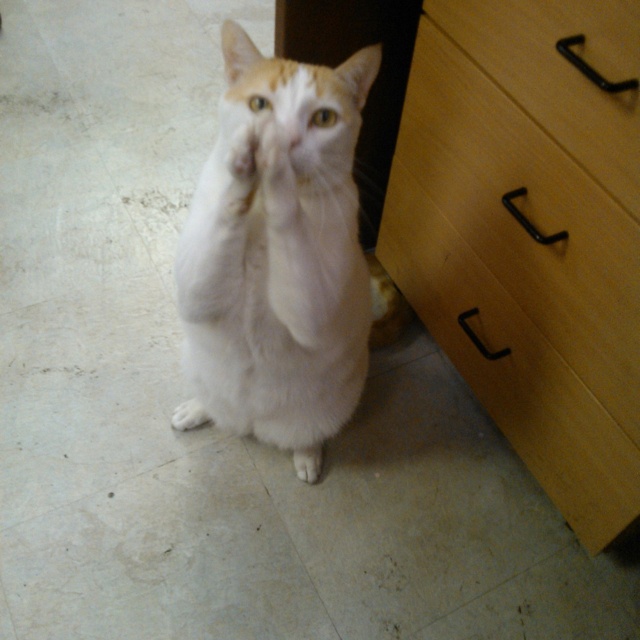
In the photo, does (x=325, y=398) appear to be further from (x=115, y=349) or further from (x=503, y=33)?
(x=503, y=33)

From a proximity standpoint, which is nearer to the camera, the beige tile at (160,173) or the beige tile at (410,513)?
the beige tile at (410,513)

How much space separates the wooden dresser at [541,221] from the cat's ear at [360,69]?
195 millimetres

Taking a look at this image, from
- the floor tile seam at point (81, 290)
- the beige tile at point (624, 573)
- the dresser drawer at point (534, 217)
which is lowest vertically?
the beige tile at point (624, 573)

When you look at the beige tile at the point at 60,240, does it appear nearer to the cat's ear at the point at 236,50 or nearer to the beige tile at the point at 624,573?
the cat's ear at the point at 236,50

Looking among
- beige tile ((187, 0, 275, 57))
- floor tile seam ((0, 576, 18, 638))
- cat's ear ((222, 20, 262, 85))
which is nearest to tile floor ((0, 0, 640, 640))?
floor tile seam ((0, 576, 18, 638))

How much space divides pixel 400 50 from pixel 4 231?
3.76 ft

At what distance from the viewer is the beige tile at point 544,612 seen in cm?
108

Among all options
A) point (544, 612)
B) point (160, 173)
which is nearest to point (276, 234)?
point (544, 612)

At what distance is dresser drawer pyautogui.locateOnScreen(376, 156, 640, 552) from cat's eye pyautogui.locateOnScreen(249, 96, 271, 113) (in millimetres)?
540

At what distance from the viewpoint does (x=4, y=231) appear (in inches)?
59.4

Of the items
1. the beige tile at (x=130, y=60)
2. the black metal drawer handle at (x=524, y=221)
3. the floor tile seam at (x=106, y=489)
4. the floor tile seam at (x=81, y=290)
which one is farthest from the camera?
the beige tile at (x=130, y=60)

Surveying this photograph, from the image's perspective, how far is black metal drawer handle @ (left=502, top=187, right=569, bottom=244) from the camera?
88 centimetres

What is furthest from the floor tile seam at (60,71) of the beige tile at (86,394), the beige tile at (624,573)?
the beige tile at (624,573)

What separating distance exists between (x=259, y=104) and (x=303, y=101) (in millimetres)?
65
